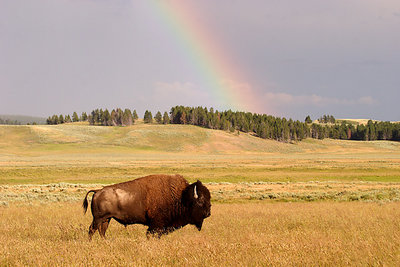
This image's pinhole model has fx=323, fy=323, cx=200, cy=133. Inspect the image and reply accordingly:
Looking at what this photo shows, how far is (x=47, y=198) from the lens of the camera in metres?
19.9

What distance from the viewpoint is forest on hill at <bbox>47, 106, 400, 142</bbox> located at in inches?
6029

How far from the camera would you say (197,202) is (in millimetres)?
8125

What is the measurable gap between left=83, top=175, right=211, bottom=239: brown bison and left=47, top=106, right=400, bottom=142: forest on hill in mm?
141811

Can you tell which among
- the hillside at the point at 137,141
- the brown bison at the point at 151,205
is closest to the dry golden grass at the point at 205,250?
the brown bison at the point at 151,205

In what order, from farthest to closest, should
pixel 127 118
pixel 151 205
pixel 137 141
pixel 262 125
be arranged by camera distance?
pixel 127 118 → pixel 262 125 → pixel 137 141 → pixel 151 205

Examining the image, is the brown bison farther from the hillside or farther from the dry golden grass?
the hillside

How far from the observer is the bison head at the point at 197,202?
8.14 metres

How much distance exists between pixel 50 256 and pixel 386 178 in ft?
128

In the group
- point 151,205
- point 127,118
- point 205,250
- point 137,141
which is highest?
→ point 127,118

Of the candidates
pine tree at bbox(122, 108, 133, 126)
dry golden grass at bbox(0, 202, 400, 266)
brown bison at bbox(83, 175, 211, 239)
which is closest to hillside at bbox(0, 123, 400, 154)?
pine tree at bbox(122, 108, 133, 126)

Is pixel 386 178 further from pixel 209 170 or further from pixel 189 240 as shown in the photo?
pixel 189 240

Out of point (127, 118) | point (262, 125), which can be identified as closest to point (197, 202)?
point (262, 125)

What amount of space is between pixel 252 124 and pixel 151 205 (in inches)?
6035

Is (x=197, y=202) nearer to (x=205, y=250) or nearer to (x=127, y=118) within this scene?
(x=205, y=250)
